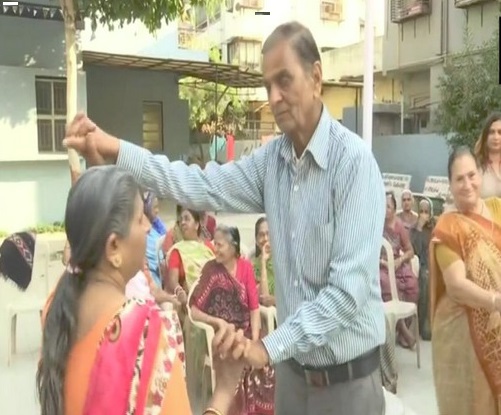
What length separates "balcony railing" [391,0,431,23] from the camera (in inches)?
582

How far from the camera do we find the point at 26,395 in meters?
4.60

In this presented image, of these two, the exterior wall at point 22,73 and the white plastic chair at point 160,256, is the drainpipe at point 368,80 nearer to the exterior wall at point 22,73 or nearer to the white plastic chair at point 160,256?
the white plastic chair at point 160,256

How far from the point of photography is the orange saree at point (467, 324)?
9.59ft

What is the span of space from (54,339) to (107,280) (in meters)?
0.15

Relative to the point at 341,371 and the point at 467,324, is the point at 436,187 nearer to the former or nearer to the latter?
the point at 467,324

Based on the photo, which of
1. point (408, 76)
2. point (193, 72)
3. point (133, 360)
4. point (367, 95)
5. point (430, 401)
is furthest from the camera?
point (408, 76)

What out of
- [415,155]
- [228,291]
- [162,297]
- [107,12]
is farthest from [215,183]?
[415,155]

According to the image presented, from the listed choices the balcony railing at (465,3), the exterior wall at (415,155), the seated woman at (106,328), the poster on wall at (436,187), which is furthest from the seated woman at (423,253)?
the balcony railing at (465,3)

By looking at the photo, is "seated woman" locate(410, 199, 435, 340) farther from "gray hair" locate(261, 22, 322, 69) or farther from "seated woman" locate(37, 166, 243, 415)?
"seated woman" locate(37, 166, 243, 415)

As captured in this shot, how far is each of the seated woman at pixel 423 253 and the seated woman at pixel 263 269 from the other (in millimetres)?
1444

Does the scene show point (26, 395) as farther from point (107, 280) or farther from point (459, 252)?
point (107, 280)

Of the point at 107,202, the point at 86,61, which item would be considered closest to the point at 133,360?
the point at 107,202

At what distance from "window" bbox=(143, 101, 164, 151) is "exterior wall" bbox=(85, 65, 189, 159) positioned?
113 millimetres

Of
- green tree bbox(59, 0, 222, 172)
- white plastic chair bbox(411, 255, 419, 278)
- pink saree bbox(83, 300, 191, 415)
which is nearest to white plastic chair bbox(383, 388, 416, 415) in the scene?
white plastic chair bbox(411, 255, 419, 278)
